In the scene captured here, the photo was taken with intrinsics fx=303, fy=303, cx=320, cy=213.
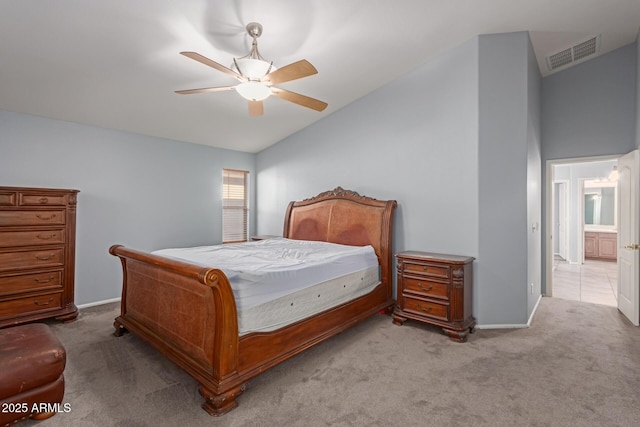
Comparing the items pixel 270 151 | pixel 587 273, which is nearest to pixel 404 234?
pixel 270 151

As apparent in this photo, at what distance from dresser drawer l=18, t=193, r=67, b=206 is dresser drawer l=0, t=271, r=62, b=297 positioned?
81cm

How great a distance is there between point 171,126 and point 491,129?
171 inches

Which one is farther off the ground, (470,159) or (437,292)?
(470,159)

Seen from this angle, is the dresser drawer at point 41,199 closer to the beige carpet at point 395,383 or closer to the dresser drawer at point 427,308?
the beige carpet at point 395,383

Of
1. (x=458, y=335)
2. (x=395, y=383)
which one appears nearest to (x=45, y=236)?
(x=395, y=383)

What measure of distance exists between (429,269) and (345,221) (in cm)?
149

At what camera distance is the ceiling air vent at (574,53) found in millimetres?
3770

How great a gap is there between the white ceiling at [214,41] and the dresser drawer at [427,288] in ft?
8.75

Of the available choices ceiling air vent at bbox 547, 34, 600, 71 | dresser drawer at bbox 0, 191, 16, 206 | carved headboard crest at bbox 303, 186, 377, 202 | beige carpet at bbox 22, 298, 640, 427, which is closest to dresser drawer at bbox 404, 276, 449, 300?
beige carpet at bbox 22, 298, 640, 427

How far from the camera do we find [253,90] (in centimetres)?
256

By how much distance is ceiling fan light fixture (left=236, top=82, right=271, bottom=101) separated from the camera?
8.29 ft

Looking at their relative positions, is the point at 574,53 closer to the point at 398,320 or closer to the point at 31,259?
the point at 398,320

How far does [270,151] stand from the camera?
602cm

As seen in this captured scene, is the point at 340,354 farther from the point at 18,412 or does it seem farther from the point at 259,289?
the point at 18,412
